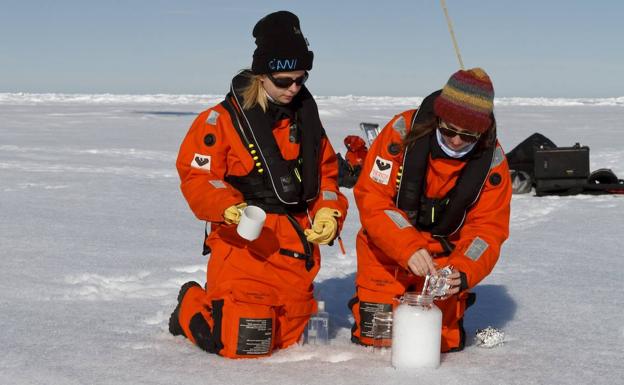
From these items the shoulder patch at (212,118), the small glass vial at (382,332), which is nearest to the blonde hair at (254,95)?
the shoulder patch at (212,118)

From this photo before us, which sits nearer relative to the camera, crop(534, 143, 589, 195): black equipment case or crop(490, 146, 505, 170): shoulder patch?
crop(490, 146, 505, 170): shoulder patch

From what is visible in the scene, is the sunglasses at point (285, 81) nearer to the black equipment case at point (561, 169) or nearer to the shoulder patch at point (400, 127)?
the shoulder patch at point (400, 127)

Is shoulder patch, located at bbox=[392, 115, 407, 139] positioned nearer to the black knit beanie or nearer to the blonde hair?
the black knit beanie

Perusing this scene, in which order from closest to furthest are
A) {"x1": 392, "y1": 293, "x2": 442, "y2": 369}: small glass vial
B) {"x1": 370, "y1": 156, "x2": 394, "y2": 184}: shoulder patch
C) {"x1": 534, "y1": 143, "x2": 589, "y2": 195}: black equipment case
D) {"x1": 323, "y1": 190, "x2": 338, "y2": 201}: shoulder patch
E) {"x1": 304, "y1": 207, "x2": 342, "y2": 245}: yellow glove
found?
{"x1": 392, "y1": 293, "x2": 442, "y2": 369}: small glass vial < {"x1": 304, "y1": 207, "x2": 342, "y2": 245}: yellow glove < {"x1": 370, "y1": 156, "x2": 394, "y2": 184}: shoulder patch < {"x1": 323, "y1": 190, "x2": 338, "y2": 201}: shoulder patch < {"x1": 534, "y1": 143, "x2": 589, "y2": 195}: black equipment case

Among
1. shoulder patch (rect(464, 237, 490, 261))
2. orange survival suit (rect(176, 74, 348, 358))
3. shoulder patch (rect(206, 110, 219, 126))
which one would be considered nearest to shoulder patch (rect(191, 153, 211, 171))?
orange survival suit (rect(176, 74, 348, 358))

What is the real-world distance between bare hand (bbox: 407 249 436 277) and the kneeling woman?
1.16 ft

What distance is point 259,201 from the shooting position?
3.15 meters

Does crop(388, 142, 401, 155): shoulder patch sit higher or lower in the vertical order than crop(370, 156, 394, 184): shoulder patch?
higher

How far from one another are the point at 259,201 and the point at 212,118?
0.39m

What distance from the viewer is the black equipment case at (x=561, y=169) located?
25.5ft

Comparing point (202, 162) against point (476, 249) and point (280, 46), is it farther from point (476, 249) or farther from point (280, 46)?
point (476, 249)

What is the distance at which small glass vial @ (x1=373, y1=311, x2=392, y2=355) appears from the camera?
10.0ft

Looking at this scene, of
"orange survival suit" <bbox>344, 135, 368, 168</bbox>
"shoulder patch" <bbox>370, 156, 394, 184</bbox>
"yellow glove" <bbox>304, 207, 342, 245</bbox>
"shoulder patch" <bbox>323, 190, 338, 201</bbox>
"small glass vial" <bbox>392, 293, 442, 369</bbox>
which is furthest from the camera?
"orange survival suit" <bbox>344, 135, 368, 168</bbox>

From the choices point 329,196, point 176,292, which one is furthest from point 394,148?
point 176,292
